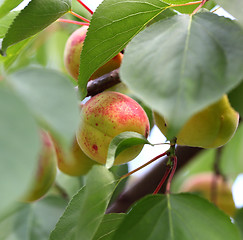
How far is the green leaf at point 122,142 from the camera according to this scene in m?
0.64

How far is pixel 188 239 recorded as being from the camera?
581 mm

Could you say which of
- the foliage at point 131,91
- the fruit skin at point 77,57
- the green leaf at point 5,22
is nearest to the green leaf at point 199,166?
the foliage at point 131,91

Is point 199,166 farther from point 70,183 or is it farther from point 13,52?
point 13,52

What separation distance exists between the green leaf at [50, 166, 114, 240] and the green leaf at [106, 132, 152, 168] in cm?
2

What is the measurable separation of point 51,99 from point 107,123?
32cm

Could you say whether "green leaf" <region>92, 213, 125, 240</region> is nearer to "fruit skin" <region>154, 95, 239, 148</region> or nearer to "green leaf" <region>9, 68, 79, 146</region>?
"fruit skin" <region>154, 95, 239, 148</region>

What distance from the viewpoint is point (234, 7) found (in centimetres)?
58

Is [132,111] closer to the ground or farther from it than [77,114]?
closer to the ground

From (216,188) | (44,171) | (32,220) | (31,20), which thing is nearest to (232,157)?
(216,188)

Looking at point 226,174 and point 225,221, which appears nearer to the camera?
point 225,221

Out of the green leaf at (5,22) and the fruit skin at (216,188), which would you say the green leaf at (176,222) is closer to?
the green leaf at (5,22)

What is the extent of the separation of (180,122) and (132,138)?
22cm

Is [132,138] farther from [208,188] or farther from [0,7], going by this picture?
[208,188]

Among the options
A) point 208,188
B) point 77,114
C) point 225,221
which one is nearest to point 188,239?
point 225,221
